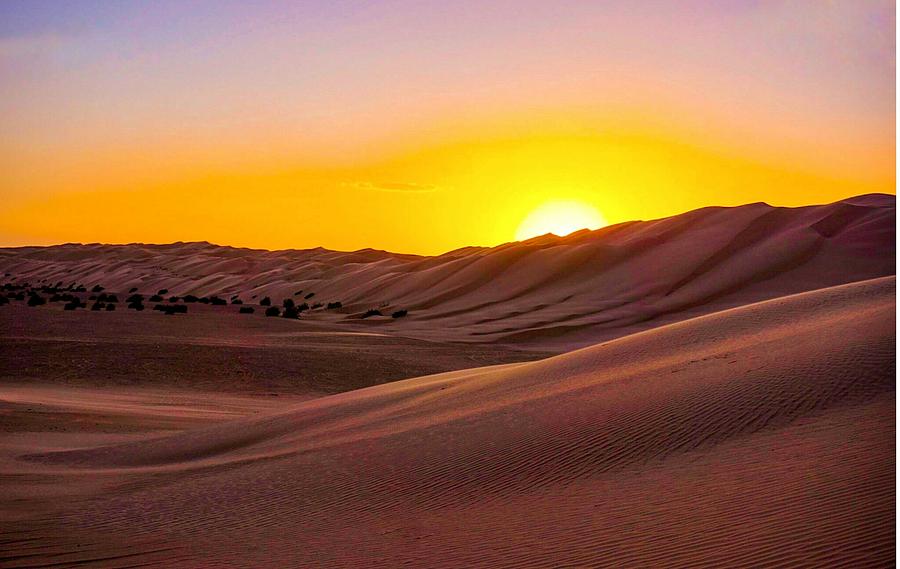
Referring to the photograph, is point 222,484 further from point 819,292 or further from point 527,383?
point 819,292

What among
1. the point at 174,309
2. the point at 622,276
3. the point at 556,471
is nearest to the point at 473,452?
the point at 556,471

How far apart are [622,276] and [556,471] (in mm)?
39329

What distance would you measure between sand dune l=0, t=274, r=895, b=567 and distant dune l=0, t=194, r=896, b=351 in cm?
1864

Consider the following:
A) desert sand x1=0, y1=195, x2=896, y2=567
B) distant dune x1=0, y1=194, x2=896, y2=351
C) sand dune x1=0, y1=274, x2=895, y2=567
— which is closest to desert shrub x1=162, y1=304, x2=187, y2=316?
distant dune x1=0, y1=194, x2=896, y2=351

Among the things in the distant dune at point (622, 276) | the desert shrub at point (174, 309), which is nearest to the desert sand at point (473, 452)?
the desert shrub at point (174, 309)

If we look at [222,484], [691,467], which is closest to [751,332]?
[691,467]

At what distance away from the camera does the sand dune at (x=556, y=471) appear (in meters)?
6.53

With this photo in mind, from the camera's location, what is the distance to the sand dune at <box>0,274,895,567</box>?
6.53 m

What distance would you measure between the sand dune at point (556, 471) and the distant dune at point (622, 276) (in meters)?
18.6

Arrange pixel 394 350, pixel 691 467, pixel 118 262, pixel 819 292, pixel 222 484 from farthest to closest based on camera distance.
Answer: pixel 118 262
pixel 394 350
pixel 819 292
pixel 222 484
pixel 691 467

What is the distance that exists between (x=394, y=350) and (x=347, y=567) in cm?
2362

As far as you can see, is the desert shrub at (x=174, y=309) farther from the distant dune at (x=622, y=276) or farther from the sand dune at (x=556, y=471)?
the sand dune at (x=556, y=471)

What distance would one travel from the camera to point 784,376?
1024cm

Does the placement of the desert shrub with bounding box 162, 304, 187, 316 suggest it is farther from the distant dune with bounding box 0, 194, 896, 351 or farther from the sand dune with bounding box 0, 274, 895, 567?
the sand dune with bounding box 0, 274, 895, 567
